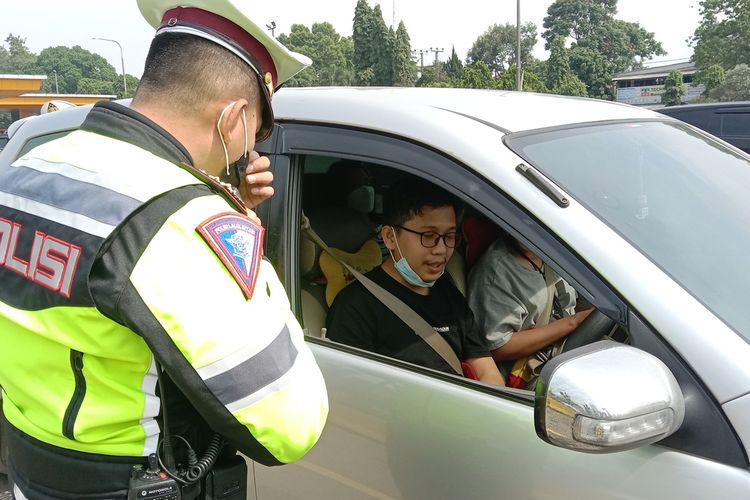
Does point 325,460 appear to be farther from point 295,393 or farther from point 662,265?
point 662,265

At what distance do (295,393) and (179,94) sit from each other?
60 cm

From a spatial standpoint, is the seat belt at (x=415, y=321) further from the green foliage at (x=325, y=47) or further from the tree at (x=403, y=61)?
the green foliage at (x=325, y=47)

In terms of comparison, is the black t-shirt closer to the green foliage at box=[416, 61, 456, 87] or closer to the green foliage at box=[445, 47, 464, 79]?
the green foliage at box=[416, 61, 456, 87]

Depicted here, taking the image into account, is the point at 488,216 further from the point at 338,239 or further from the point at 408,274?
the point at 338,239

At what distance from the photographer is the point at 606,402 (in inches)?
46.3

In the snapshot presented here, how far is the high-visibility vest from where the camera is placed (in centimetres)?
105

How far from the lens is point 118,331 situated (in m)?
1.10

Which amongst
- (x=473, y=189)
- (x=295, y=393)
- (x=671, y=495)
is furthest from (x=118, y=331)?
(x=671, y=495)

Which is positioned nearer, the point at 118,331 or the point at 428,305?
the point at 118,331

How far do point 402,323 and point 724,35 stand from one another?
67838 mm

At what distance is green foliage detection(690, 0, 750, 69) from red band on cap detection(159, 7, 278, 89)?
65.6m

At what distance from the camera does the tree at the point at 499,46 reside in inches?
4390

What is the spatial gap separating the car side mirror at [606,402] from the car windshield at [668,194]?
0.24m

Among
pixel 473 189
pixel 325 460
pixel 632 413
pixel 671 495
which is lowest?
pixel 325 460
